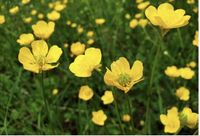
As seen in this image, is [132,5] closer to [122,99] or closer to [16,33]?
[16,33]

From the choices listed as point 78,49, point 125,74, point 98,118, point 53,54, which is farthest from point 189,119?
point 78,49

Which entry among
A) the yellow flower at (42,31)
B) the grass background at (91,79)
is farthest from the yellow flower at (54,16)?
the yellow flower at (42,31)

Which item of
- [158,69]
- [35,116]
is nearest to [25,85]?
[35,116]

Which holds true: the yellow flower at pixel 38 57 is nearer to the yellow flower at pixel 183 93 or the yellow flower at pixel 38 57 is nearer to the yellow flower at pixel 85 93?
the yellow flower at pixel 85 93

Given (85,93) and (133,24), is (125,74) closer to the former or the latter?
(85,93)

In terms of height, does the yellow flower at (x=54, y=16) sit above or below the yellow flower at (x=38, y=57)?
below

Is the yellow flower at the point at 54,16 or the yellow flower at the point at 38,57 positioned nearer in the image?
the yellow flower at the point at 38,57
